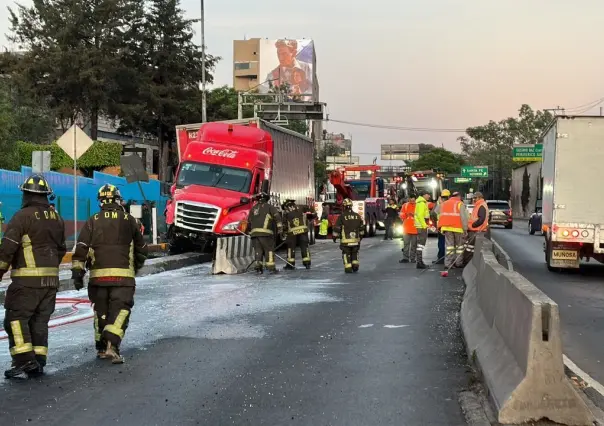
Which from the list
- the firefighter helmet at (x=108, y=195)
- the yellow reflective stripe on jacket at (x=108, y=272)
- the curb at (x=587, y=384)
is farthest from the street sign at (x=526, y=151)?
the yellow reflective stripe on jacket at (x=108, y=272)

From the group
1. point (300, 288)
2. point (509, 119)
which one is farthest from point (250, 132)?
point (509, 119)

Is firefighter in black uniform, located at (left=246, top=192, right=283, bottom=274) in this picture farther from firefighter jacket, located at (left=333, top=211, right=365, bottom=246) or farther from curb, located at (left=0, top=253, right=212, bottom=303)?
curb, located at (left=0, top=253, right=212, bottom=303)

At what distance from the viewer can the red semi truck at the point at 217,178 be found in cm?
2080

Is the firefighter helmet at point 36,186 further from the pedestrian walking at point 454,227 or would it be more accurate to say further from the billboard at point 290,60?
the billboard at point 290,60

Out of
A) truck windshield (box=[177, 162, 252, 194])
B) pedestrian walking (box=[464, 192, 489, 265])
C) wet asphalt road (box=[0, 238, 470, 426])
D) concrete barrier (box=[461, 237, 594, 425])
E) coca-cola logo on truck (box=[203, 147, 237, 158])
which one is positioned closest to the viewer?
concrete barrier (box=[461, 237, 594, 425])

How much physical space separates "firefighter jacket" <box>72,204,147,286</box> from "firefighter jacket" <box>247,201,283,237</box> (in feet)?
30.4

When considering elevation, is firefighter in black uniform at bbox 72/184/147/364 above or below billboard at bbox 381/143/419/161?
below

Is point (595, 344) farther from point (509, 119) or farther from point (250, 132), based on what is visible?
point (509, 119)

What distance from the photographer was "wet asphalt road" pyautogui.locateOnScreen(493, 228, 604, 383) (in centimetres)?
850

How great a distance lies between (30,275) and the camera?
283 inches

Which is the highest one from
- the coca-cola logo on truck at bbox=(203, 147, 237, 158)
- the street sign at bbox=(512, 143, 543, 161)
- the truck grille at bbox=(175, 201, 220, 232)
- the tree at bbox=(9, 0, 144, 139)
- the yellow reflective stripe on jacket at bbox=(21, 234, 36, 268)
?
Answer: the tree at bbox=(9, 0, 144, 139)

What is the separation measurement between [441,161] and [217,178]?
111m

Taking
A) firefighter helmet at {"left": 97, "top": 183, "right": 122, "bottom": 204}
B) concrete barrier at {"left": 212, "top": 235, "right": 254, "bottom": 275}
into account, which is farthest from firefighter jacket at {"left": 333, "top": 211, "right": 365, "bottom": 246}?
firefighter helmet at {"left": 97, "top": 183, "right": 122, "bottom": 204}

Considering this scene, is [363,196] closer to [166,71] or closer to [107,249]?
[166,71]
